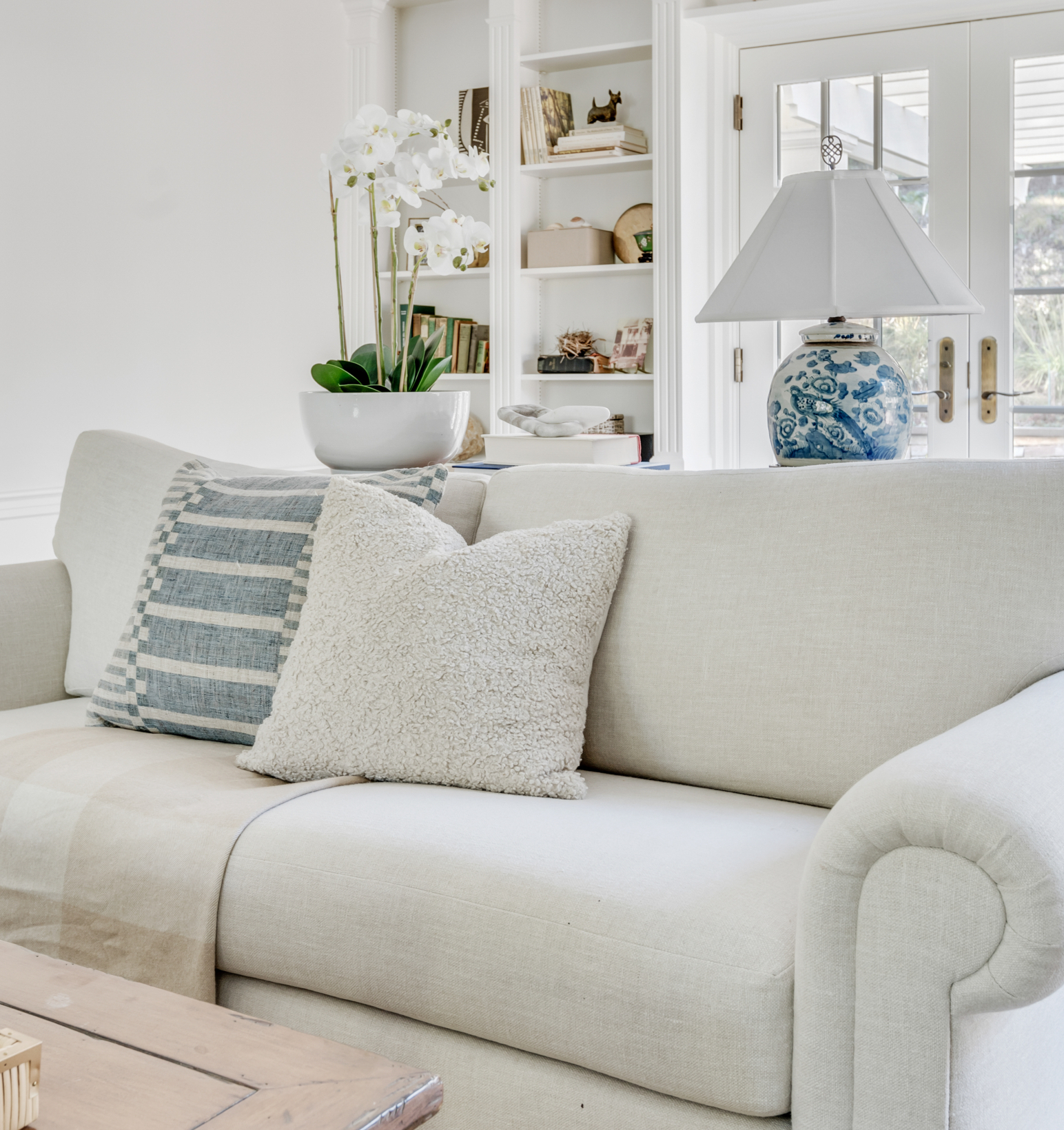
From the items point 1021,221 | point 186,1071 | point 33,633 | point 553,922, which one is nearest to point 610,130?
point 1021,221

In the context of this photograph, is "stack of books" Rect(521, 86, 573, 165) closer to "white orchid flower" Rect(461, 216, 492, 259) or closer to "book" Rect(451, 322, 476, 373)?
"book" Rect(451, 322, 476, 373)

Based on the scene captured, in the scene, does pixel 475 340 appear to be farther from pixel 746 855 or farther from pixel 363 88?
pixel 746 855

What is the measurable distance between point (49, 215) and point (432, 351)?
178 cm

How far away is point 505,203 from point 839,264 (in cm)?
280

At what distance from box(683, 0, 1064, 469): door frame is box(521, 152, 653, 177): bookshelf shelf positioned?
26 cm

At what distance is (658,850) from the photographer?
1.32 m

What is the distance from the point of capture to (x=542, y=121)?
4.38 metres

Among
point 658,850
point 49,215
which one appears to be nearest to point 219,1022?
point 658,850

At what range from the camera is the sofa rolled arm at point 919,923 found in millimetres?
982

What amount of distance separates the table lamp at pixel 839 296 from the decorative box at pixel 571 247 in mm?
2438

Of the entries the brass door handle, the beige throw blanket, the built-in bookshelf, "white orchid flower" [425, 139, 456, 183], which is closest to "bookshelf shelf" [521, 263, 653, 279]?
Result: the built-in bookshelf

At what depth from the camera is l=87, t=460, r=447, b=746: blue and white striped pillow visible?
1795 mm

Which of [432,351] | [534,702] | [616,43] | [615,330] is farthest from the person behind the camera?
[615,330]

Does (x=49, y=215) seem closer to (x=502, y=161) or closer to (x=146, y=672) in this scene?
(x=502, y=161)
